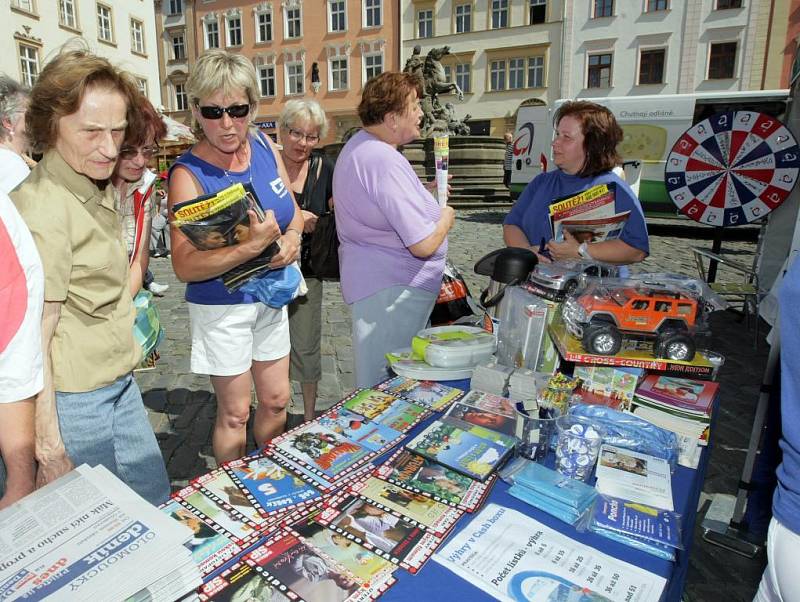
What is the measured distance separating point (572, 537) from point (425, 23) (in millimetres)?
31994

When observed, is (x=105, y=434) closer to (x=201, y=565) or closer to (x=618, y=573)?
(x=201, y=565)

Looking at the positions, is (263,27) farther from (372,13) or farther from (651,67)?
(651,67)

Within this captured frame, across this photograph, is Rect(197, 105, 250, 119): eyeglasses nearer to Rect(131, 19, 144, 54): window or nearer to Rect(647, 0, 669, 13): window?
Rect(647, 0, 669, 13): window

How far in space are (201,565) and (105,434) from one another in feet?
2.49

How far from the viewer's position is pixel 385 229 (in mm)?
2262

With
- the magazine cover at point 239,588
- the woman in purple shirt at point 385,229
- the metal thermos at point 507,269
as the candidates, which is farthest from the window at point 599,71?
the magazine cover at point 239,588

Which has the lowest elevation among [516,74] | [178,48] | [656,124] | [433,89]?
[656,124]

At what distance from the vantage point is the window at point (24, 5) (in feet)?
73.1

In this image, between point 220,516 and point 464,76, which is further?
point 464,76

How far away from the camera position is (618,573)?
1071mm

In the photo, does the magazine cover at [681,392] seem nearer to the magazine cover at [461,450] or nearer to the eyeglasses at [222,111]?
the magazine cover at [461,450]

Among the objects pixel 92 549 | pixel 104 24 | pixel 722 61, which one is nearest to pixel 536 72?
pixel 722 61

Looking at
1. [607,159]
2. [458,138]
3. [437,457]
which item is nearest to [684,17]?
[458,138]

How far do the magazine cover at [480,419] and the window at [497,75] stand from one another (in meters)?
28.5
